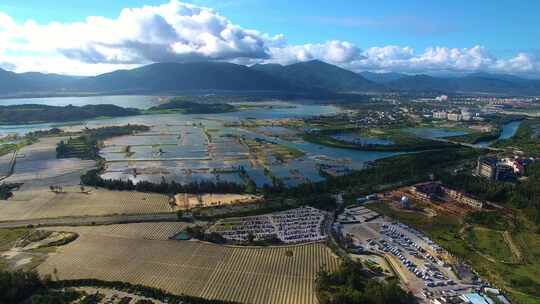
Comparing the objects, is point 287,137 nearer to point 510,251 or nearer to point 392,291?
point 510,251

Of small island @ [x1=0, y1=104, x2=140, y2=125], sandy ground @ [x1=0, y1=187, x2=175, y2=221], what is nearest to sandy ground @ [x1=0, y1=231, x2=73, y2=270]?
sandy ground @ [x1=0, y1=187, x2=175, y2=221]

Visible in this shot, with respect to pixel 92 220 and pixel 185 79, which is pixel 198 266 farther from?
pixel 185 79

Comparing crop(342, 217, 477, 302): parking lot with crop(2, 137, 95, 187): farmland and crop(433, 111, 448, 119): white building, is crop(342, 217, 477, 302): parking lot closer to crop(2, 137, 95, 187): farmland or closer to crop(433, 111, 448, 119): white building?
crop(2, 137, 95, 187): farmland

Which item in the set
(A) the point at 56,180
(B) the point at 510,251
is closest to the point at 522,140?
(B) the point at 510,251

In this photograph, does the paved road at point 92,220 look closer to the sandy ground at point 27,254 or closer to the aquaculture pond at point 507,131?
the sandy ground at point 27,254

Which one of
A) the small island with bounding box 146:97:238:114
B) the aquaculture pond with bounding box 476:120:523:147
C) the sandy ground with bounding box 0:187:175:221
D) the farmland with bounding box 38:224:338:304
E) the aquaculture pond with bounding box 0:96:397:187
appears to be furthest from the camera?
the small island with bounding box 146:97:238:114

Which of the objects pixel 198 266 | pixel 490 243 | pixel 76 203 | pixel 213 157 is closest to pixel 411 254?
pixel 490 243
